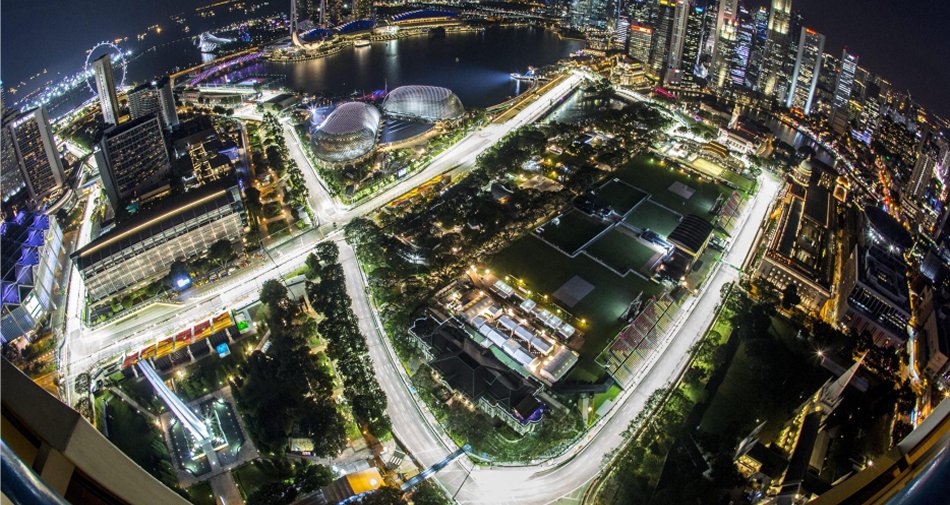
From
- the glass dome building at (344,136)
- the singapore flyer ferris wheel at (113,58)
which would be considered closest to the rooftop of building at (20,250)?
the glass dome building at (344,136)

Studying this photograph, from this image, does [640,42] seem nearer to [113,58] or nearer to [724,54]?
[724,54]

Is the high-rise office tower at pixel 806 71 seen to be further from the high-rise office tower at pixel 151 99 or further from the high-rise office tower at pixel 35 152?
the high-rise office tower at pixel 35 152

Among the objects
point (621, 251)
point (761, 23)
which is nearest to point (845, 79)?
point (761, 23)

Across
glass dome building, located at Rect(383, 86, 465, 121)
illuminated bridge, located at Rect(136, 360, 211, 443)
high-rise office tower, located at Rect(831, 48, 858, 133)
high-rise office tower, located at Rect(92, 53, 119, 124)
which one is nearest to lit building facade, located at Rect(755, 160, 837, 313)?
high-rise office tower, located at Rect(831, 48, 858, 133)

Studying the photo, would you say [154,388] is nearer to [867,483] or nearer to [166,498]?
[166,498]

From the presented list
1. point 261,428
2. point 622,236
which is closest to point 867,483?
point 261,428

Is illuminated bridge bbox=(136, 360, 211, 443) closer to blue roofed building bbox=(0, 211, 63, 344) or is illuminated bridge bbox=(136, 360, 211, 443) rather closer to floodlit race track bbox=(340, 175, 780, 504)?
floodlit race track bbox=(340, 175, 780, 504)
